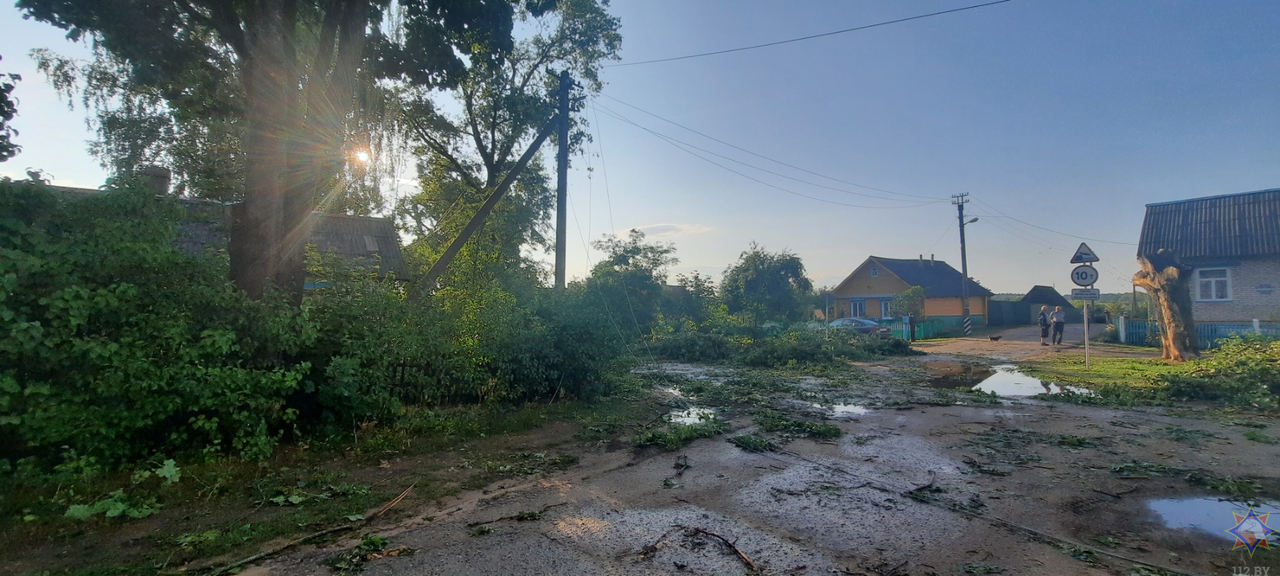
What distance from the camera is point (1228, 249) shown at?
23.8m

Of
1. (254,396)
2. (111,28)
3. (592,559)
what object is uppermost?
(111,28)

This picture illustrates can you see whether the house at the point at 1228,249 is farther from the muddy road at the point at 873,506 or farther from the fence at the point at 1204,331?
the muddy road at the point at 873,506

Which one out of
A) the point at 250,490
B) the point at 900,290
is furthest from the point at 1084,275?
the point at 900,290

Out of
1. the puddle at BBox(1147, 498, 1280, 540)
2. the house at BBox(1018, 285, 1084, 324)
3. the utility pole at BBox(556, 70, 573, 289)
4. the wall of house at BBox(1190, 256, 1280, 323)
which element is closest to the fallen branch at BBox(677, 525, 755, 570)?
the puddle at BBox(1147, 498, 1280, 540)

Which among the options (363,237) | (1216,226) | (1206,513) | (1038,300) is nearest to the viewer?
(1206,513)

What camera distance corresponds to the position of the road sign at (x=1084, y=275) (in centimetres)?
1434

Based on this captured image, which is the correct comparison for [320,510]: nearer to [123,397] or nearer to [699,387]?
[123,397]

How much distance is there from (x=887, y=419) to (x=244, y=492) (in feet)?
27.8

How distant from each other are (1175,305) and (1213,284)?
12306 mm

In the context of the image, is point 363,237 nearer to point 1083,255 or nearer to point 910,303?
point 1083,255

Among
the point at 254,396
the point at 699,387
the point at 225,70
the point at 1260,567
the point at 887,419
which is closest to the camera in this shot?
the point at 1260,567

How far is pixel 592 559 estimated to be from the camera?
13.0 ft

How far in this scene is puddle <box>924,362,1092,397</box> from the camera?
1197 cm

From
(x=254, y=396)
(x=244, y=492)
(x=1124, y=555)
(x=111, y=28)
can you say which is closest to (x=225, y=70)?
(x=111, y=28)
